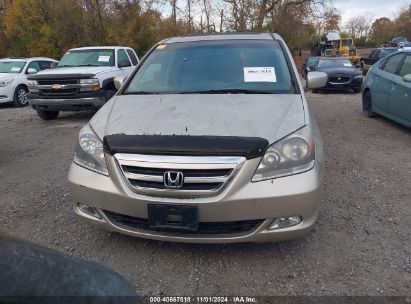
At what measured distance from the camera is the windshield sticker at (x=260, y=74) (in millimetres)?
3586

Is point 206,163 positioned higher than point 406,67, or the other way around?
point 406,67

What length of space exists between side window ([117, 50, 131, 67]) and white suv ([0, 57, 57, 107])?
3.90 meters

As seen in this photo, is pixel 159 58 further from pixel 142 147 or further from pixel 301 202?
pixel 301 202

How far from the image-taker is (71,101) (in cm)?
821

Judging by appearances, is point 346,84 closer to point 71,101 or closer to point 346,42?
point 71,101

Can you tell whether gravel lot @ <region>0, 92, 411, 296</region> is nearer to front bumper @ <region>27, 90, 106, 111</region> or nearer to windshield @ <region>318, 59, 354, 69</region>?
front bumper @ <region>27, 90, 106, 111</region>

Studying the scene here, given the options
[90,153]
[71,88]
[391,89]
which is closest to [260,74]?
[90,153]

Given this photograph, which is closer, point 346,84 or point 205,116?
point 205,116

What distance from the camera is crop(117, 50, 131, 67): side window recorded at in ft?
31.8

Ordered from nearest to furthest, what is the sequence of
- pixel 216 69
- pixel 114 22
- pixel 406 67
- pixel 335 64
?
pixel 216 69, pixel 406 67, pixel 335 64, pixel 114 22

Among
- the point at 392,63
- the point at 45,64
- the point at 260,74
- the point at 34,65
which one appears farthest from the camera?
the point at 45,64

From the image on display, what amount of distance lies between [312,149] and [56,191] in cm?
301

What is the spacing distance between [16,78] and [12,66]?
3.03ft

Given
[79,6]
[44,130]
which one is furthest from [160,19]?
[44,130]
